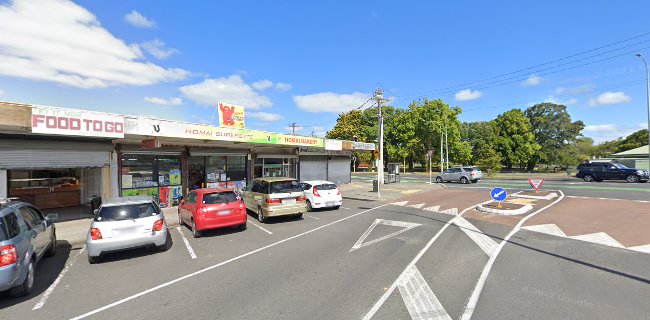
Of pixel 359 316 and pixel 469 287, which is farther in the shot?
pixel 469 287

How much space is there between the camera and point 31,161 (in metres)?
11.6

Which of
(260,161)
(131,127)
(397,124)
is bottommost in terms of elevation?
(260,161)

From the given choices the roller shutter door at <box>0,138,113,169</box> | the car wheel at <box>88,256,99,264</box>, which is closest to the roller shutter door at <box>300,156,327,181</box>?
the roller shutter door at <box>0,138,113,169</box>

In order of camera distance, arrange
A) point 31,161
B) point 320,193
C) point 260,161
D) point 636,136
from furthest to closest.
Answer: point 636,136 → point 260,161 → point 320,193 → point 31,161

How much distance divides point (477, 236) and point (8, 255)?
10.7 metres

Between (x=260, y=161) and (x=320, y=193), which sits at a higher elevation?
(x=260, y=161)

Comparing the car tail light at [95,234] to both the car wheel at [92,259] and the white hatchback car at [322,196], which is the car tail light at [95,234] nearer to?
the car wheel at [92,259]

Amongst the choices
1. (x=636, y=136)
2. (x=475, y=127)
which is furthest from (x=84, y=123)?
(x=636, y=136)

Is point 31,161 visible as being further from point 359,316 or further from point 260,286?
point 359,316

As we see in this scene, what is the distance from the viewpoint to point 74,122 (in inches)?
410

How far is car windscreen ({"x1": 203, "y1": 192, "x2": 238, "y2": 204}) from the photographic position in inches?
394

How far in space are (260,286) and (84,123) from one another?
9618mm

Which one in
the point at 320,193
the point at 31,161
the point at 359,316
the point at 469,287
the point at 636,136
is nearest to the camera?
the point at 359,316

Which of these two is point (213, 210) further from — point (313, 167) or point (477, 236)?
point (313, 167)
